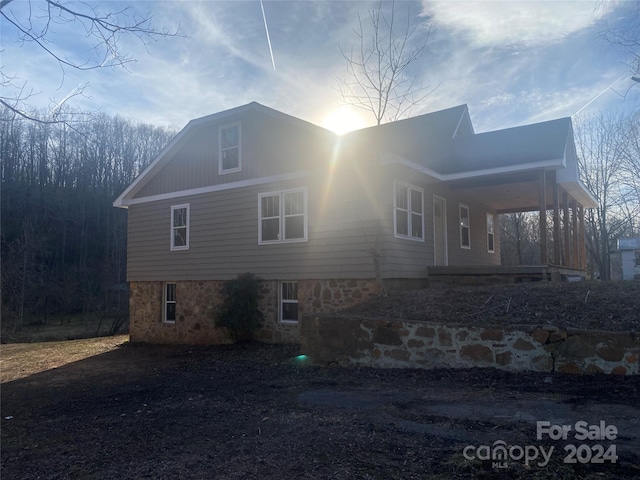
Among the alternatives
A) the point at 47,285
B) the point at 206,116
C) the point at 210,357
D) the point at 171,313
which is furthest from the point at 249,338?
the point at 47,285

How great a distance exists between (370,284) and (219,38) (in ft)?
19.3

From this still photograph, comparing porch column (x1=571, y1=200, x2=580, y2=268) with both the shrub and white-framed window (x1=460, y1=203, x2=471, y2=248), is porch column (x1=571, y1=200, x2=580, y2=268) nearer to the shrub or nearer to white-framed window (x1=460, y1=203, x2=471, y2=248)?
white-framed window (x1=460, y1=203, x2=471, y2=248)

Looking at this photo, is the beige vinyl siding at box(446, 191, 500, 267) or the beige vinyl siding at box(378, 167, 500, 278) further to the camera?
the beige vinyl siding at box(446, 191, 500, 267)

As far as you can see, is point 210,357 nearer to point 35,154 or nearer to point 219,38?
point 219,38

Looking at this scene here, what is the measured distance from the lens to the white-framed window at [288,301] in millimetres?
11875

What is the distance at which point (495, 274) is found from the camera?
11.0 m

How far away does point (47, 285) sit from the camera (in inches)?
1184

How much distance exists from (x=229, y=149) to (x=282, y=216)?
2.79 meters

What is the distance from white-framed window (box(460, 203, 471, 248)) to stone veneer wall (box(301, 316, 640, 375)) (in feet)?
25.1

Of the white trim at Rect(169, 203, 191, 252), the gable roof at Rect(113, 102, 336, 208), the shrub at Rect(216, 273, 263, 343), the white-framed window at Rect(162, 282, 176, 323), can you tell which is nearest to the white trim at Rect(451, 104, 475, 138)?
the gable roof at Rect(113, 102, 336, 208)

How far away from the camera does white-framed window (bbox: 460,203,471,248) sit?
14.9m

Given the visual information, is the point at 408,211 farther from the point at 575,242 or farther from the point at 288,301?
the point at 575,242

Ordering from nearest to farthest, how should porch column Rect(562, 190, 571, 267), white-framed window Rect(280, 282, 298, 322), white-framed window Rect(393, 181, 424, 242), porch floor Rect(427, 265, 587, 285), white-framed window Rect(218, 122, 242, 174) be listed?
porch floor Rect(427, 265, 587, 285)
white-framed window Rect(393, 181, 424, 242)
white-framed window Rect(280, 282, 298, 322)
white-framed window Rect(218, 122, 242, 174)
porch column Rect(562, 190, 571, 267)

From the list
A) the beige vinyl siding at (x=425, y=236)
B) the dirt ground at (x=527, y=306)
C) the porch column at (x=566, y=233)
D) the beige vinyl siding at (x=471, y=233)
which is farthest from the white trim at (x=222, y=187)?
the porch column at (x=566, y=233)
